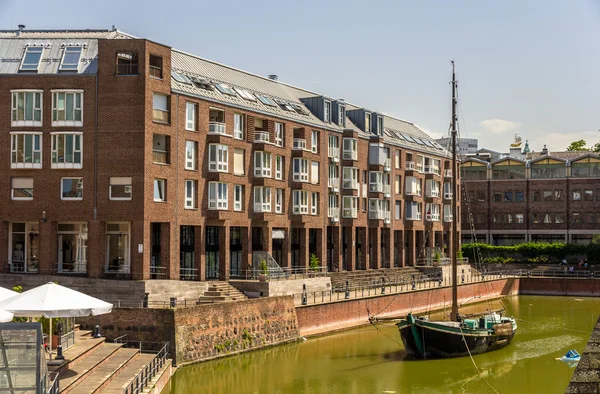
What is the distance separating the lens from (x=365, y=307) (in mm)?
54438

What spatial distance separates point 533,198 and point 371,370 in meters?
67.9

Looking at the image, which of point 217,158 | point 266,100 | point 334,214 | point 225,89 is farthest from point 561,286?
point 217,158

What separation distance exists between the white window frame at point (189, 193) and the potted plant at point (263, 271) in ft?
19.3

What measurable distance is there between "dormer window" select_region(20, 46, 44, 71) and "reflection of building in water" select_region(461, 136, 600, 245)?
61362mm

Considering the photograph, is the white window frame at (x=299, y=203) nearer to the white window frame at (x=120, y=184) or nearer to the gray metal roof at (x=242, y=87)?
the gray metal roof at (x=242, y=87)

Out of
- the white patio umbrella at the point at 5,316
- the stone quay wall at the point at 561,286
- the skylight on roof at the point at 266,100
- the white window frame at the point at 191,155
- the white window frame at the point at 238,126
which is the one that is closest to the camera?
the white patio umbrella at the point at 5,316

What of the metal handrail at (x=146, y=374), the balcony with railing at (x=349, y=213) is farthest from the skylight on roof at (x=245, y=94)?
the metal handrail at (x=146, y=374)

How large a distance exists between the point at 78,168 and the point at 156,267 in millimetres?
6963

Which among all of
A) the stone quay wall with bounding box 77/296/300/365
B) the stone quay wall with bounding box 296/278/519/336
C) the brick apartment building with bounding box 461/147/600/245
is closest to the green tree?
the brick apartment building with bounding box 461/147/600/245

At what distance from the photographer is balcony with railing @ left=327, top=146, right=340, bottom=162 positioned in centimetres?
6431

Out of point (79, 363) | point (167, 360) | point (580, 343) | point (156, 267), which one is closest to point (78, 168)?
point (156, 267)

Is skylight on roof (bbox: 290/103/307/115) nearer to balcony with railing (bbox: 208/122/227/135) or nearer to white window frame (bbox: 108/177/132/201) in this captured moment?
balcony with railing (bbox: 208/122/227/135)

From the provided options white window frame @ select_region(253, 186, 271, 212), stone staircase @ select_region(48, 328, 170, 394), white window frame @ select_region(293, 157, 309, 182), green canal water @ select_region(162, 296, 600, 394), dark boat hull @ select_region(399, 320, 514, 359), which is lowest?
green canal water @ select_region(162, 296, 600, 394)

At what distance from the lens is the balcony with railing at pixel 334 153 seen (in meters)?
64.3
